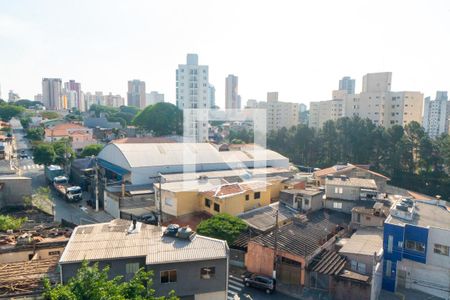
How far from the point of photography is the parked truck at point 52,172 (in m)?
27.9

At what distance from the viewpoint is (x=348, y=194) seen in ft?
65.1

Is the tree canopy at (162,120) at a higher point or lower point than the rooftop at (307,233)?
higher

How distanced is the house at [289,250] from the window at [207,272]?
179 inches

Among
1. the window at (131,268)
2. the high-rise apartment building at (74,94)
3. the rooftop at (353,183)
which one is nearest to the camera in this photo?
the window at (131,268)

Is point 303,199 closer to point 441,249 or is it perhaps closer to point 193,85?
point 441,249

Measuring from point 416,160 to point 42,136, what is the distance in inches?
1589

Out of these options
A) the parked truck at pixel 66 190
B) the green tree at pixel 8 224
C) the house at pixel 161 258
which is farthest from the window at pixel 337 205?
the parked truck at pixel 66 190

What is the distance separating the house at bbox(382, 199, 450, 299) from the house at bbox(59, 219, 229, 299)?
7891mm

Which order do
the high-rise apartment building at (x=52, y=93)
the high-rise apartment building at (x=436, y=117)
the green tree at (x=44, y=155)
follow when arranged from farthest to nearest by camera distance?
the high-rise apartment building at (x=52, y=93) → the high-rise apartment building at (x=436, y=117) → the green tree at (x=44, y=155)

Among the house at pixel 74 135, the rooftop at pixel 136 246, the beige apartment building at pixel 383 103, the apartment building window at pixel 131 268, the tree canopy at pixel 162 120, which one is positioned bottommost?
the apartment building window at pixel 131 268

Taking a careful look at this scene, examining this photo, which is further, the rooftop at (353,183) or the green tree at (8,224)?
the rooftop at (353,183)

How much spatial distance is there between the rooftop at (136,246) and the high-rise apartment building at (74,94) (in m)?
91.0

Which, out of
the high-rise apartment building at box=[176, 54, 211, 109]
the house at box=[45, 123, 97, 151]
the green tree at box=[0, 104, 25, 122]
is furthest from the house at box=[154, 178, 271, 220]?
the green tree at box=[0, 104, 25, 122]

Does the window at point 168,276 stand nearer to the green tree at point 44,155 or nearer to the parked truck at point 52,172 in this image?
the parked truck at point 52,172
